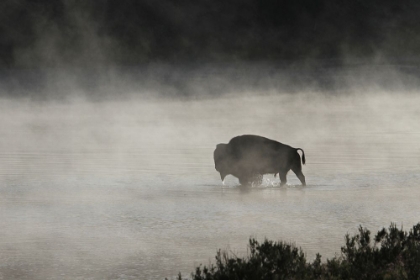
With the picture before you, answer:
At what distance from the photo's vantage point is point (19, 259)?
11.5 m

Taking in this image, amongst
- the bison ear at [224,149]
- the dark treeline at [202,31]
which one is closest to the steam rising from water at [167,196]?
the bison ear at [224,149]

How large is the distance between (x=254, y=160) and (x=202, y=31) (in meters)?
84.5

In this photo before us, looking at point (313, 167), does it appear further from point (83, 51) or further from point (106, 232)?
point (83, 51)

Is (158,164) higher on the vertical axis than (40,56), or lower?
lower

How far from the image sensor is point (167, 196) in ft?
56.1

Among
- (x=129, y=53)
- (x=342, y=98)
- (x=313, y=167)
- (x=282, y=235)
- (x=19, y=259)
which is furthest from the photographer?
(x=129, y=53)

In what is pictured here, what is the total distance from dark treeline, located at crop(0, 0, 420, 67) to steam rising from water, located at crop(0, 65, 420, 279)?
55.0m

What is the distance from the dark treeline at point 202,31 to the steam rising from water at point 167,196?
2164 inches

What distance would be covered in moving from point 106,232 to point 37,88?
62975mm

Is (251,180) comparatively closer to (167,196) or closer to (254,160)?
(254,160)

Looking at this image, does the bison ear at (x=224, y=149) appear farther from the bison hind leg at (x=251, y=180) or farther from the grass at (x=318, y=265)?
the grass at (x=318, y=265)

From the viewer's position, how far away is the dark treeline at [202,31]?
94.8 metres

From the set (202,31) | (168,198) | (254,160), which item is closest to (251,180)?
(254,160)

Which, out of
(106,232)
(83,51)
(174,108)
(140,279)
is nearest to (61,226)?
(106,232)
